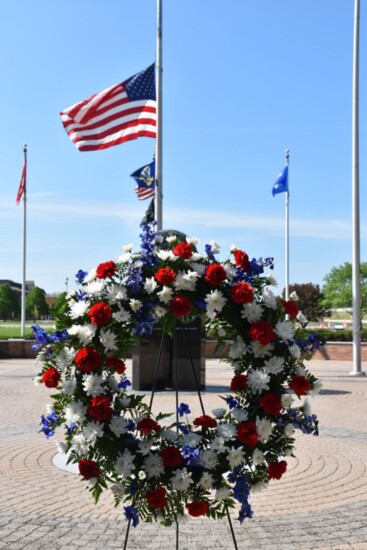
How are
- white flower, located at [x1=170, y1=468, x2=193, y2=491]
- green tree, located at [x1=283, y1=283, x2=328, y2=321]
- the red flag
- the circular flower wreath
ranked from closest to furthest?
1. white flower, located at [x1=170, y1=468, x2=193, y2=491]
2. the circular flower wreath
3. the red flag
4. green tree, located at [x1=283, y1=283, x2=328, y2=321]

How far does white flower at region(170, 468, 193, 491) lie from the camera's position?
390cm

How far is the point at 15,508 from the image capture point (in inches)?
221

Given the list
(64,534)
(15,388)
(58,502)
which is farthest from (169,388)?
(64,534)

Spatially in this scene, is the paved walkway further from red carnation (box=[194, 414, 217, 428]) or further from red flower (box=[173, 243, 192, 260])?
red flower (box=[173, 243, 192, 260])

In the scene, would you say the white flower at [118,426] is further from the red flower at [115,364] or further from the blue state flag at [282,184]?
the blue state flag at [282,184]

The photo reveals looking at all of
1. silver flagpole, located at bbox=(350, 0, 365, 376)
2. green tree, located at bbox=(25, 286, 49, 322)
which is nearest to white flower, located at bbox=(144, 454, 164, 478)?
silver flagpole, located at bbox=(350, 0, 365, 376)

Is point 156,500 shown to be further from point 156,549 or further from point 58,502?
point 58,502

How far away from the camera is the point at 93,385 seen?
13.3ft

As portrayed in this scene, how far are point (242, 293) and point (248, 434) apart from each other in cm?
87

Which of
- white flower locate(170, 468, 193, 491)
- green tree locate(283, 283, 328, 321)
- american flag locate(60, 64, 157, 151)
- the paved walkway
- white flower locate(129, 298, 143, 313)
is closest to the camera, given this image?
white flower locate(170, 468, 193, 491)

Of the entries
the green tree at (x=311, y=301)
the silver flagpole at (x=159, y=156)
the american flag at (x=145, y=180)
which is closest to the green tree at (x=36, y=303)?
the green tree at (x=311, y=301)

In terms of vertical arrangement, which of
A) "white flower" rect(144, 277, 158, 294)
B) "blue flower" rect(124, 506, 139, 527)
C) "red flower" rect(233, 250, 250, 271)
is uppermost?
"red flower" rect(233, 250, 250, 271)

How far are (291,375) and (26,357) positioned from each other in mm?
22049

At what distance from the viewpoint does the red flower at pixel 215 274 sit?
4199 mm
